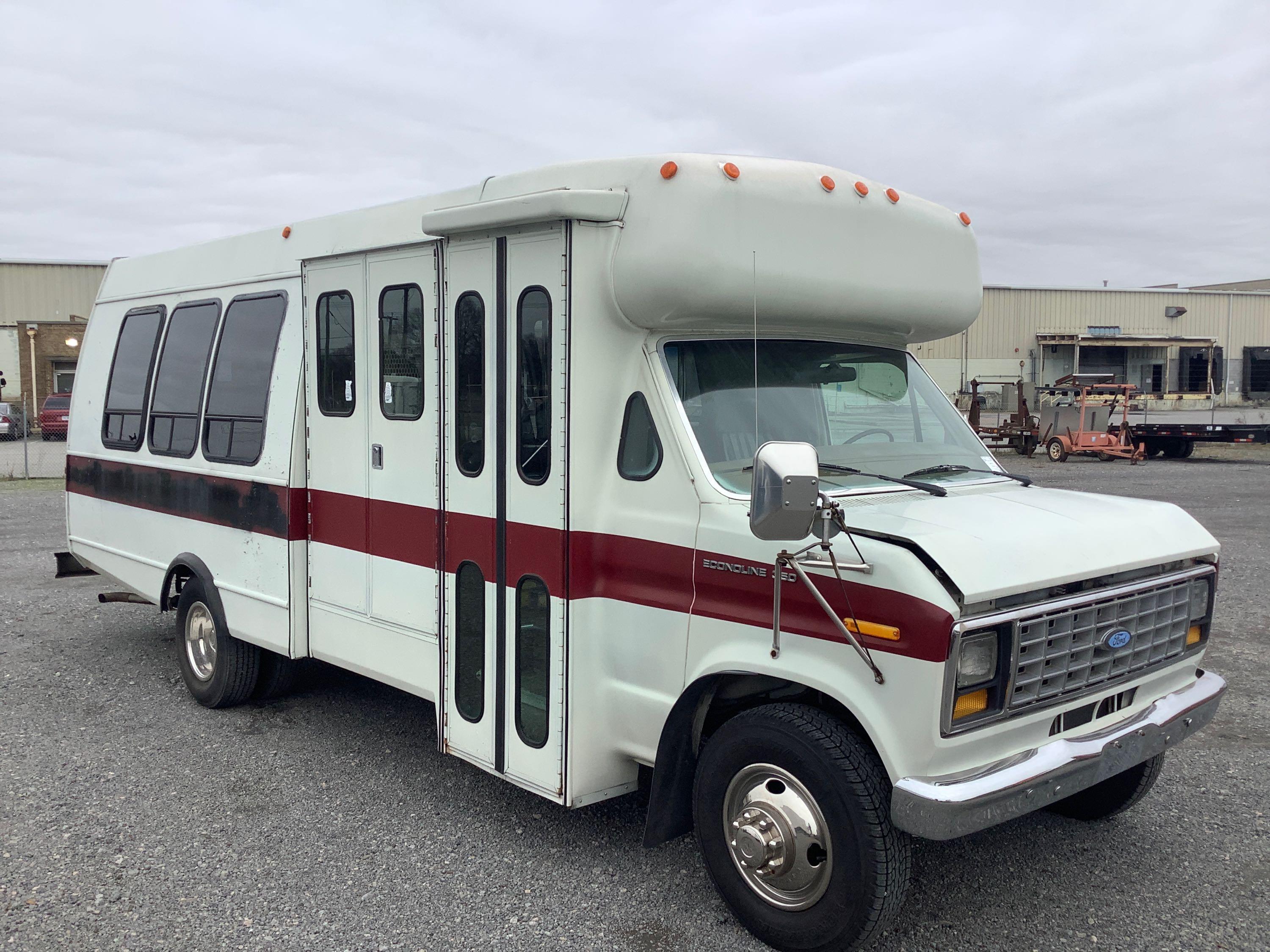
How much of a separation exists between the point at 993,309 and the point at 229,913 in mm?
44434

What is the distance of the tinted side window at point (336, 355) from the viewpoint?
16.7ft

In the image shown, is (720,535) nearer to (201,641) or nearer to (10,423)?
(201,641)

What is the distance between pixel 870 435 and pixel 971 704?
152 centimetres

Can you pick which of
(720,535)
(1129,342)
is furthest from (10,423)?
(1129,342)

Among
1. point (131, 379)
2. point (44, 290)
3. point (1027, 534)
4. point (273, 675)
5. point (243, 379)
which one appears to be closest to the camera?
point (1027, 534)

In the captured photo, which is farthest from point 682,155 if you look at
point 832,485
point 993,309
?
point 993,309

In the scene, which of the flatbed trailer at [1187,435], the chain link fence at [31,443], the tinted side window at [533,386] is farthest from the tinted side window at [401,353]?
the flatbed trailer at [1187,435]

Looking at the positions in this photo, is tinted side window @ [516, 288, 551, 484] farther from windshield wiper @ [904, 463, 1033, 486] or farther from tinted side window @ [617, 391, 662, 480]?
windshield wiper @ [904, 463, 1033, 486]

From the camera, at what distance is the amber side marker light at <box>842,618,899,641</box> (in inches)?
123

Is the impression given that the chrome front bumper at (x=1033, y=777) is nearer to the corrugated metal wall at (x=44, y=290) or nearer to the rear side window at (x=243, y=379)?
the rear side window at (x=243, y=379)

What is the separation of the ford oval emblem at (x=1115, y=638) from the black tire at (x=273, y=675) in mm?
4505

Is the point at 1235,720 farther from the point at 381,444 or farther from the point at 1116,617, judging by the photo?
the point at 381,444

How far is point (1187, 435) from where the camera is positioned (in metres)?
24.5

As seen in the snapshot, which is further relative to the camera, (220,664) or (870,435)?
(220,664)
